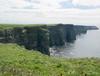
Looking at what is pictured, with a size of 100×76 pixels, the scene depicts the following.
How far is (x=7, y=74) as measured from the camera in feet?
32.8

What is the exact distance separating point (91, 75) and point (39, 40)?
4024 inches

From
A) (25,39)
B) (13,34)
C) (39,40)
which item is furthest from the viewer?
(39,40)

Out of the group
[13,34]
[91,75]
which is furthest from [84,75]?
[13,34]

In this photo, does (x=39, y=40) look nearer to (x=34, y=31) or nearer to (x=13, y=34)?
(x=34, y=31)

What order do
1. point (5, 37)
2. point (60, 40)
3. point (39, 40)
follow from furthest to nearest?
point (60, 40)
point (39, 40)
point (5, 37)

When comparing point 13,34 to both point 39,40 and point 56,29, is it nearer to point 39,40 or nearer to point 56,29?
point 39,40

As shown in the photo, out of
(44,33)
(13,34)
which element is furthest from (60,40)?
(13,34)

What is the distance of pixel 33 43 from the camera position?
115125mm

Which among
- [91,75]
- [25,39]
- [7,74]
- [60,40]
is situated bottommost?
[60,40]

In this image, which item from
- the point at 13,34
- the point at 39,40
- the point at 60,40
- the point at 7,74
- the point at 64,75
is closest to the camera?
the point at 7,74

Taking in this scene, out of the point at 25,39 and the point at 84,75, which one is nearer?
the point at 84,75

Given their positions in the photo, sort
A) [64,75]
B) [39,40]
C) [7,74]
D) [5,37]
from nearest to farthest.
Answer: [7,74] < [64,75] < [5,37] < [39,40]

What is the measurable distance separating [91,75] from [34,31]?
10169 cm

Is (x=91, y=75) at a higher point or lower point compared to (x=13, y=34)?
higher
